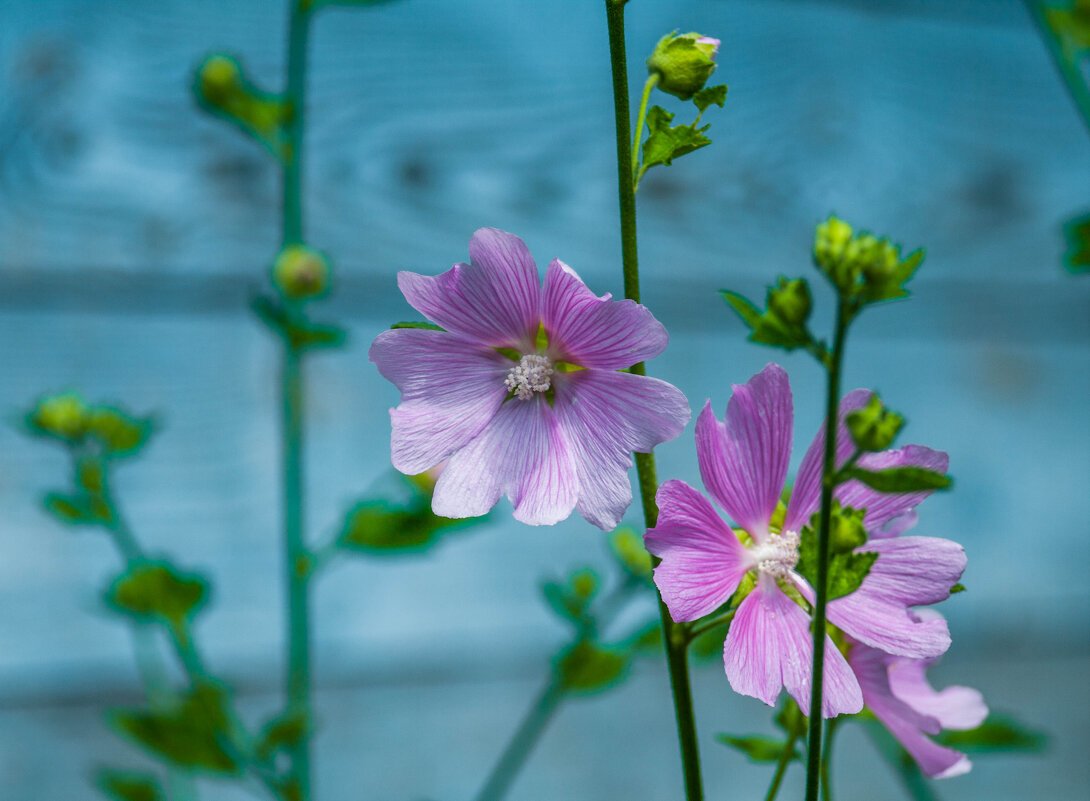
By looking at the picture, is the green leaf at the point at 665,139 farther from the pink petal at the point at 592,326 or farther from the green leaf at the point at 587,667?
the green leaf at the point at 587,667

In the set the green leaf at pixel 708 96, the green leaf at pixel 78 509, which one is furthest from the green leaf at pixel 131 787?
the green leaf at pixel 708 96

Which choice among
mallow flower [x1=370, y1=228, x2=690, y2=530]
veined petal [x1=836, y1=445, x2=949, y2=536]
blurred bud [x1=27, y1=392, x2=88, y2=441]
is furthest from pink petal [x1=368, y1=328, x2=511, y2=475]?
blurred bud [x1=27, y1=392, x2=88, y2=441]

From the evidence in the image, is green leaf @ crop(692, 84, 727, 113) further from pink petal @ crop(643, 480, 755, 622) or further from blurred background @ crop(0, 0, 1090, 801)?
blurred background @ crop(0, 0, 1090, 801)

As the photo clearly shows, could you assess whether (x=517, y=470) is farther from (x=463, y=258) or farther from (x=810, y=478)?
(x=463, y=258)

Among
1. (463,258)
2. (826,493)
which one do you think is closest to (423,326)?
(826,493)

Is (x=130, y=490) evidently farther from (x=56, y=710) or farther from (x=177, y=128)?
(x=177, y=128)

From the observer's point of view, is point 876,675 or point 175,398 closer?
point 876,675

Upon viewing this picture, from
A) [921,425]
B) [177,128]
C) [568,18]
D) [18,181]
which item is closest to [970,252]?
[921,425]
